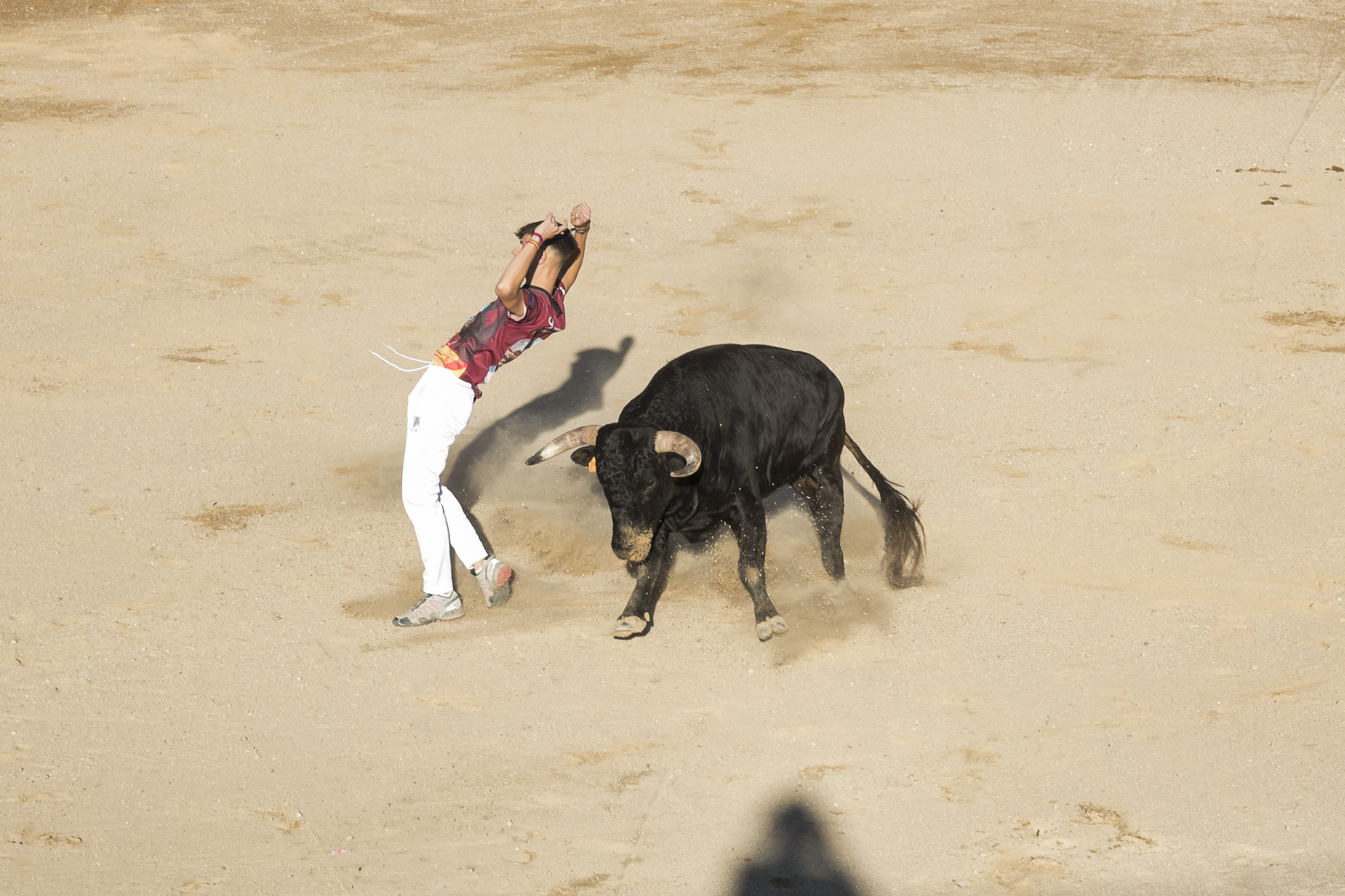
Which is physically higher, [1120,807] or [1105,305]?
[1105,305]

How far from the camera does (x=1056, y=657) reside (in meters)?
7.90

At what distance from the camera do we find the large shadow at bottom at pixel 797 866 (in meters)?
6.25

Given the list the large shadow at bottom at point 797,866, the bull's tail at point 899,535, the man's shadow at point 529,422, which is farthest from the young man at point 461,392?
the large shadow at bottom at point 797,866

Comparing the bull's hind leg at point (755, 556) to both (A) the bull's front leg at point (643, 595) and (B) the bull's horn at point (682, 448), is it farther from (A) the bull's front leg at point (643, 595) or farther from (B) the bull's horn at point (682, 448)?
(B) the bull's horn at point (682, 448)

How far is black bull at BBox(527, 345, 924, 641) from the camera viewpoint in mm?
7176

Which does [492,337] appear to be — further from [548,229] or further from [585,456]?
[585,456]

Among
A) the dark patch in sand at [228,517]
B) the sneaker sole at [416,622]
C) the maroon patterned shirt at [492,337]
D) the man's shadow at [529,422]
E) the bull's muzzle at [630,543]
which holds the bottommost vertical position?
the sneaker sole at [416,622]

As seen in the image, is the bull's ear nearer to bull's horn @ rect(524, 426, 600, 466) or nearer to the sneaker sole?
bull's horn @ rect(524, 426, 600, 466)

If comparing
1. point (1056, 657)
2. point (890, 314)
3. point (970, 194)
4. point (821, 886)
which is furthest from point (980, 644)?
point (970, 194)

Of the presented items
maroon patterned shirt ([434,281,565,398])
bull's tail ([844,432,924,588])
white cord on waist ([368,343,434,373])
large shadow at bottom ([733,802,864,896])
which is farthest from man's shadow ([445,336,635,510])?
large shadow at bottom ([733,802,864,896])

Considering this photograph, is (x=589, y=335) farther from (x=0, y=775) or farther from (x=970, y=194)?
(x=0, y=775)

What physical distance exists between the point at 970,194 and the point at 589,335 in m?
4.92

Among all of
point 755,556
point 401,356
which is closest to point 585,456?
point 755,556

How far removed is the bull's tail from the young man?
2167 mm
